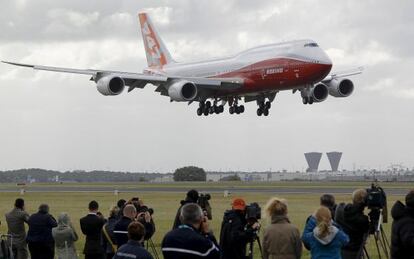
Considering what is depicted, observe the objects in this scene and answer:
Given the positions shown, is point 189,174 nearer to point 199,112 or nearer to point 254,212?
point 199,112

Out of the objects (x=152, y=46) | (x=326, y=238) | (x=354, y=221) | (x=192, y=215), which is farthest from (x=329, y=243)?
(x=152, y=46)

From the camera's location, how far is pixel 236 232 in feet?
52.1

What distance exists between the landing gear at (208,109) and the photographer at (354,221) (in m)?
50.0

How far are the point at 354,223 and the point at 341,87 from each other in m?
49.5

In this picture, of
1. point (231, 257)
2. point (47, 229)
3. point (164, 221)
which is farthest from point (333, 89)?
point (231, 257)

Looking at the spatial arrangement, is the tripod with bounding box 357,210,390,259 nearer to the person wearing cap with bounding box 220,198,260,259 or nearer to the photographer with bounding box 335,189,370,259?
the photographer with bounding box 335,189,370,259

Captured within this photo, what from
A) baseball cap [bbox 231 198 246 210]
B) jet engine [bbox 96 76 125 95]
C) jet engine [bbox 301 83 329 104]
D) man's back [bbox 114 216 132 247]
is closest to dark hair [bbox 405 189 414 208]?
baseball cap [bbox 231 198 246 210]

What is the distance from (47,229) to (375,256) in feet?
29.9

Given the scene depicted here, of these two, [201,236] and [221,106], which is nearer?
[201,236]

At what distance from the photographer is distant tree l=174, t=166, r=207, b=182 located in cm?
14948

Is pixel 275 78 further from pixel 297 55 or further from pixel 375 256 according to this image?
pixel 375 256

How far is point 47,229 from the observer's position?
70.2ft

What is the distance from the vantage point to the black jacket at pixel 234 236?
15745mm

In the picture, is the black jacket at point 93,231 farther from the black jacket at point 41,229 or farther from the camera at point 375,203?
the camera at point 375,203
